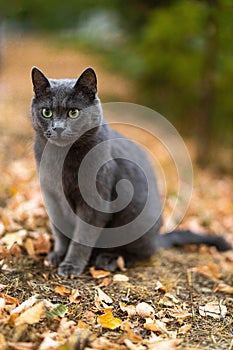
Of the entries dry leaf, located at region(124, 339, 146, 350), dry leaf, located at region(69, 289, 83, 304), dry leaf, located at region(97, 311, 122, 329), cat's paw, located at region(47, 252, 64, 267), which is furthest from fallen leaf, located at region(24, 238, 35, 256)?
dry leaf, located at region(124, 339, 146, 350)

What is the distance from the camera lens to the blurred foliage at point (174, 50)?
538 centimetres

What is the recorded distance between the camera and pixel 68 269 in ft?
8.86

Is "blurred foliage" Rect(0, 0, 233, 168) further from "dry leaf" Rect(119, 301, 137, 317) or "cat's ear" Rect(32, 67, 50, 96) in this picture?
"dry leaf" Rect(119, 301, 137, 317)

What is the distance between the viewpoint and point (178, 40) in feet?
20.3

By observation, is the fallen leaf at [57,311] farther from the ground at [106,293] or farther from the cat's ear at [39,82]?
the cat's ear at [39,82]

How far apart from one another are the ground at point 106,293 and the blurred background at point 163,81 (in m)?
0.06

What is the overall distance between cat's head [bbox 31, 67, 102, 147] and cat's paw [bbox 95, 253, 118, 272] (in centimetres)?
86

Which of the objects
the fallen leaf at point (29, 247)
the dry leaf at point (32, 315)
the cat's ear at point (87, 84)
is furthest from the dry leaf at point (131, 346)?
the cat's ear at point (87, 84)

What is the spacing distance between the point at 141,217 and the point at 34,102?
1.05m

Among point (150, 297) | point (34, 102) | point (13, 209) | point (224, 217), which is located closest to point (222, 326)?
point (150, 297)

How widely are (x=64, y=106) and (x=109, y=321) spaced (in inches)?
46.7

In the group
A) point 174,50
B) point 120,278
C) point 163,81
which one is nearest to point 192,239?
point 120,278

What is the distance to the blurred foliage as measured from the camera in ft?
17.6

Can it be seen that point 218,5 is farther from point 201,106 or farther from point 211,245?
point 211,245
